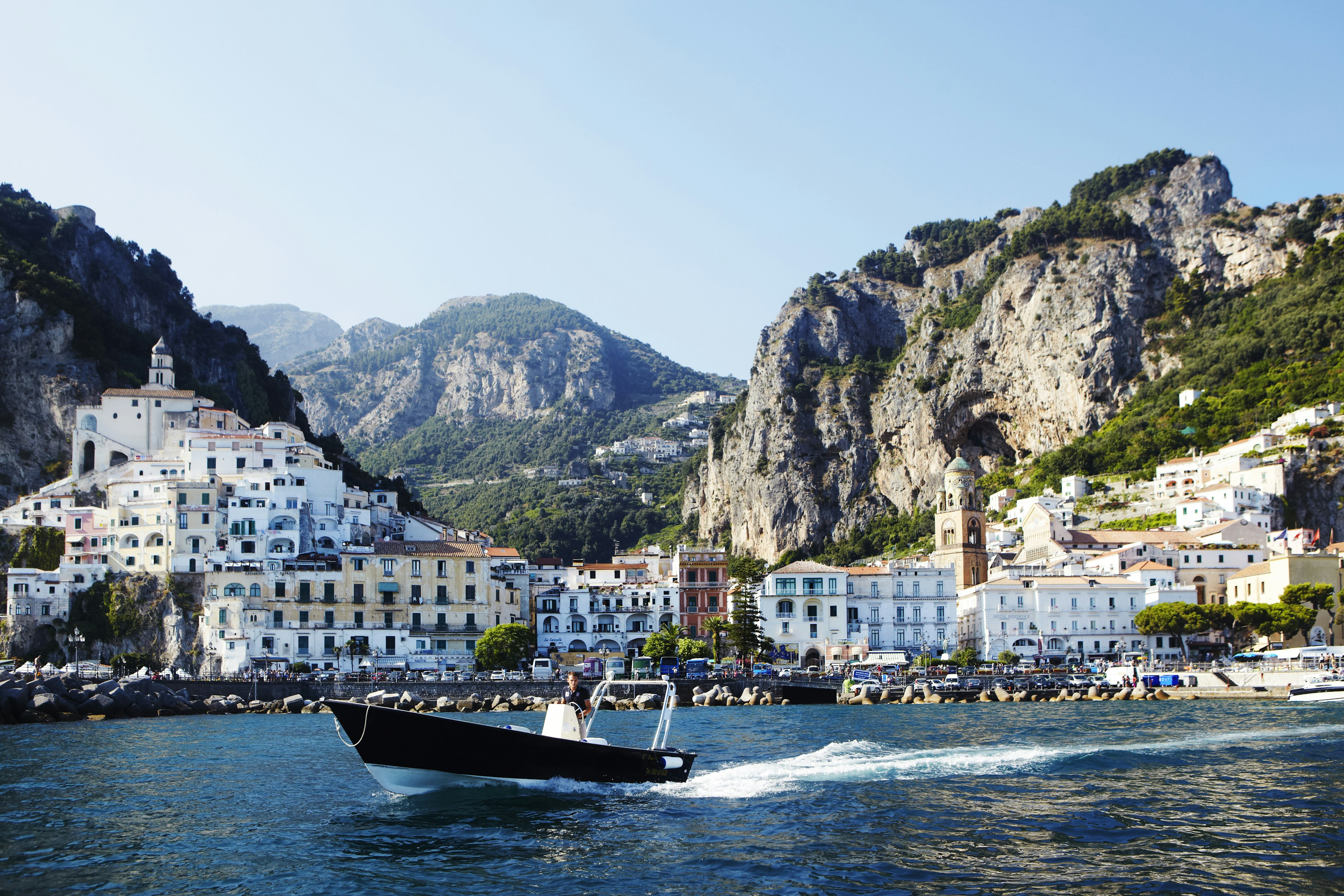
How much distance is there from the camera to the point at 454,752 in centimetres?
2292

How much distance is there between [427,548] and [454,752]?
177 ft

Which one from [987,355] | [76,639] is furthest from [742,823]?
[987,355]

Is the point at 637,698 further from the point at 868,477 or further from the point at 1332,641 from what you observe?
the point at 868,477

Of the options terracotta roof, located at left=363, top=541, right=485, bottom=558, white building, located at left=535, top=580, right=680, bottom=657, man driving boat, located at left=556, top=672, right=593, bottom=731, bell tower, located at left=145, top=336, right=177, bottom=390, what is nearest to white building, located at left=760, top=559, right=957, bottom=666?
white building, located at left=535, top=580, right=680, bottom=657

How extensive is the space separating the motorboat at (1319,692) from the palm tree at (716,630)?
99.6ft

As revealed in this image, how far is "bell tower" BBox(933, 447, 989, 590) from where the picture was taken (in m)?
81.0

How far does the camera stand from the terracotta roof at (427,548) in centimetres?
7406

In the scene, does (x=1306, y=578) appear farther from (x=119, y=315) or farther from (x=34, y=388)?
(x=119, y=315)

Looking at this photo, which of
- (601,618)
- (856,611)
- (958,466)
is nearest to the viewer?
(856,611)

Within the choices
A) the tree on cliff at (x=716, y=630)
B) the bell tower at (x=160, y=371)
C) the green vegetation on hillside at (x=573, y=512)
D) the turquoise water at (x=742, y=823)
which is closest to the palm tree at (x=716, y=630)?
the tree on cliff at (x=716, y=630)

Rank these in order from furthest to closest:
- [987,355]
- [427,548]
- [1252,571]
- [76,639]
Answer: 1. [987,355]
2. [427,548]
3. [1252,571]
4. [76,639]

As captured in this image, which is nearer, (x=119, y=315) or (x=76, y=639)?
(x=76, y=639)

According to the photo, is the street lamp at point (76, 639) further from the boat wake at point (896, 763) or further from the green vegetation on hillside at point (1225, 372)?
the green vegetation on hillside at point (1225, 372)

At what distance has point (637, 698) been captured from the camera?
5769 centimetres
